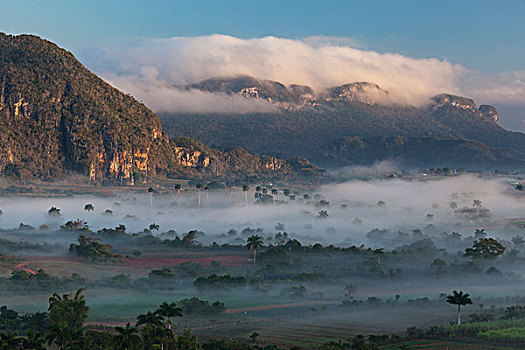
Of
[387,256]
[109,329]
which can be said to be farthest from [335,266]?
[109,329]

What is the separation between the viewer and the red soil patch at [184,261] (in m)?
187

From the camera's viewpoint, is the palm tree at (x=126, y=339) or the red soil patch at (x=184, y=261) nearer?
the palm tree at (x=126, y=339)

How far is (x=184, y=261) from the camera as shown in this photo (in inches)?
7544

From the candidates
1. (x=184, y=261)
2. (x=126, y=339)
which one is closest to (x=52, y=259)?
(x=184, y=261)

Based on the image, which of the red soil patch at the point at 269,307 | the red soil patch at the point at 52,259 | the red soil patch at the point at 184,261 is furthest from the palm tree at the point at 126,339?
the red soil patch at the point at 52,259

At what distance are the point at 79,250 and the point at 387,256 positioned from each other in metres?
89.3

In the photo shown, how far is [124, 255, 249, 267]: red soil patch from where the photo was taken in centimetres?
18700

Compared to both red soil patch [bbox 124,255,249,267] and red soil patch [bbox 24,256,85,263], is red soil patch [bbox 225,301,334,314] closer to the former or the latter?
red soil patch [bbox 124,255,249,267]

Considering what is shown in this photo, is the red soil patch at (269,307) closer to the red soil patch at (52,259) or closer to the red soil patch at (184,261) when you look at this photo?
the red soil patch at (184,261)

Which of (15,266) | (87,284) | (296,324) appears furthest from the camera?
(15,266)

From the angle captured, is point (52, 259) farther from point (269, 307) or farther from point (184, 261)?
point (269, 307)

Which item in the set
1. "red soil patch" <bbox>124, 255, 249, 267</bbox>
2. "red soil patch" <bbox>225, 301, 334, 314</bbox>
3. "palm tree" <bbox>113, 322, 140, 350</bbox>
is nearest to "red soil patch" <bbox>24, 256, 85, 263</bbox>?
"red soil patch" <bbox>124, 255, 249, 267</bbox>

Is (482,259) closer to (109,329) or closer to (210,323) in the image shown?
(210,323)

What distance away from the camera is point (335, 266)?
603ft
